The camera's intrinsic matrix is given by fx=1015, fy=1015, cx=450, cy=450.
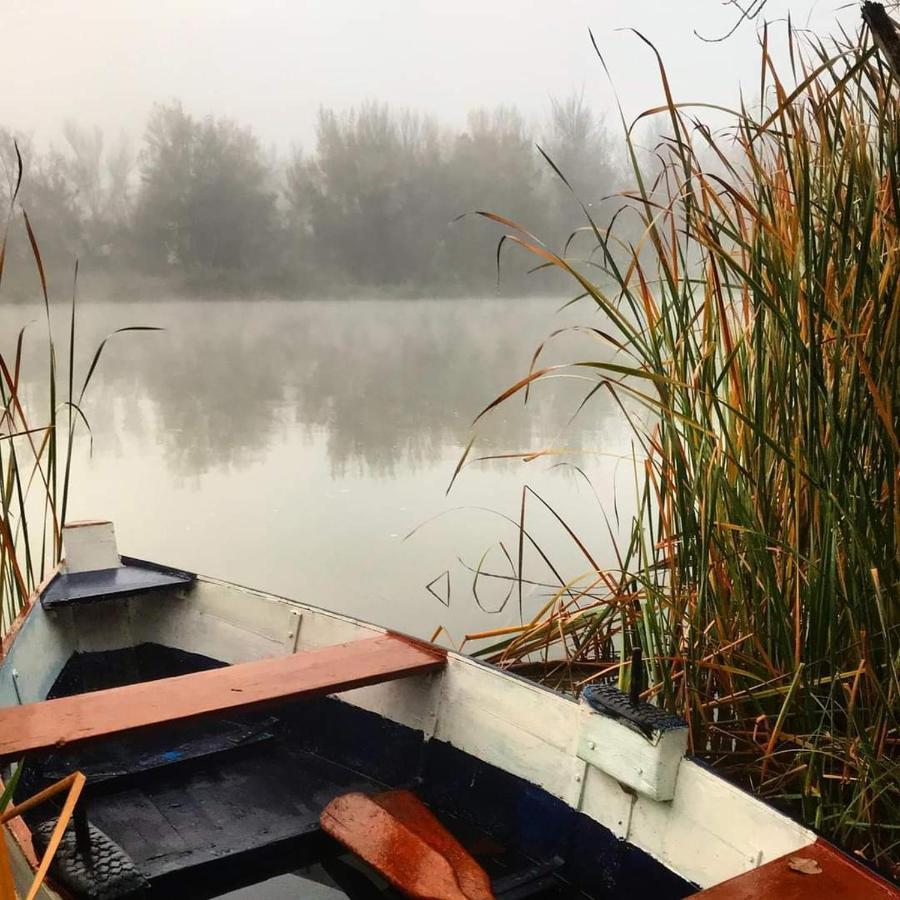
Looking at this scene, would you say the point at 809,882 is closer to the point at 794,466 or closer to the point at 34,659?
the point at 794,466

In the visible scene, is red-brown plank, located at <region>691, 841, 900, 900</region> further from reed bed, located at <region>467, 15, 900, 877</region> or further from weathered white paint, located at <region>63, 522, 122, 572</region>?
weathered white paint, located at <region>63, 522, 122, 572</region>

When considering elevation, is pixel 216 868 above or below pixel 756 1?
below

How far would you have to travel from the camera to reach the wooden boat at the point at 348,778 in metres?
1.19

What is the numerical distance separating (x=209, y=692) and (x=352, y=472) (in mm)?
4506

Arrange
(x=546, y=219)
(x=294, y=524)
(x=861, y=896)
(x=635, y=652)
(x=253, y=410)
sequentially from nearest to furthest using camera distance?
1. (x=861, y=896)
2. (x=635, y=652)
3. (x=294, y=524)
4. (x=253, y=410)
5. (x=546, y=219)

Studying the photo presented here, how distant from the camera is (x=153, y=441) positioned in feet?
24.1

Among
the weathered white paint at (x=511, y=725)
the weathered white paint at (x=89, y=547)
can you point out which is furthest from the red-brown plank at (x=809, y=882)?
the weathered white paint at (x=89, y=547)

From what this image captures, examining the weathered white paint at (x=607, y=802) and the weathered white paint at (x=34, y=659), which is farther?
the weathered white paint at (x=34, y=659)

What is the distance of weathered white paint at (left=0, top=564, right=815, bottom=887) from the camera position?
116 cm

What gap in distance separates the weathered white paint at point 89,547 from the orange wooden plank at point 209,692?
2.40 feet

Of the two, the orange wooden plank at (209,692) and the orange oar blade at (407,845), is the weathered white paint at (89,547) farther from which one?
the orange oar blade at (407,845)

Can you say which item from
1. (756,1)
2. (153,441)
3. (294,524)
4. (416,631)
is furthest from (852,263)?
(153,441)

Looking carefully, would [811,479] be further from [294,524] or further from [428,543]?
[294,524]

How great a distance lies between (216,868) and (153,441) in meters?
6.18
